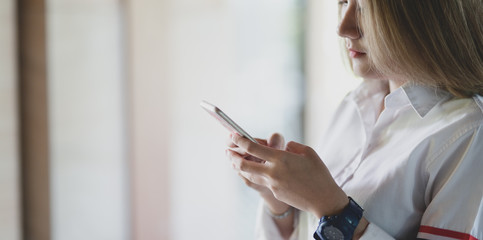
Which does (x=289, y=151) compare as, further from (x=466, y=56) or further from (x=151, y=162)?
(x=151, y=162)

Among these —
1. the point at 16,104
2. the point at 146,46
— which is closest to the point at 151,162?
the point at 146,46

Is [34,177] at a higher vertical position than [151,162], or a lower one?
higher

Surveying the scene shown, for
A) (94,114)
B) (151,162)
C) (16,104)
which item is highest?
(16,104)

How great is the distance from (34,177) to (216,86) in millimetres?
986

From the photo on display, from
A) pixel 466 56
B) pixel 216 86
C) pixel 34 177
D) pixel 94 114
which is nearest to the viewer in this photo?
pixel 466 56

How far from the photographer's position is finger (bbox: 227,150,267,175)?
31.0 inches

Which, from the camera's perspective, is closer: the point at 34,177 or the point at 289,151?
the point at 289,151

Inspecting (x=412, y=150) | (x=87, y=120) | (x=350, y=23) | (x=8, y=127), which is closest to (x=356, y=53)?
(x=350, y=23)

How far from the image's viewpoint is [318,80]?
2.41 meters

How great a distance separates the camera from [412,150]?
0.81m

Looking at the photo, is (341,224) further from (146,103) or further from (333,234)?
(146,103)

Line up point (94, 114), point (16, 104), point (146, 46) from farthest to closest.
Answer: point (146, 46) → point (94, 114) → point (16, 104)

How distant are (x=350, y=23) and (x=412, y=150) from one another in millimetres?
239

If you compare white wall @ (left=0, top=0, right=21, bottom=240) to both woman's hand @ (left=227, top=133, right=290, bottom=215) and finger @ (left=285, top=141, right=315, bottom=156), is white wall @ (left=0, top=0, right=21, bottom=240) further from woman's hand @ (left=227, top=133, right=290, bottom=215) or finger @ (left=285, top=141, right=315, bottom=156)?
finger @ (left=285, top=141, right=315, bottom=156)
